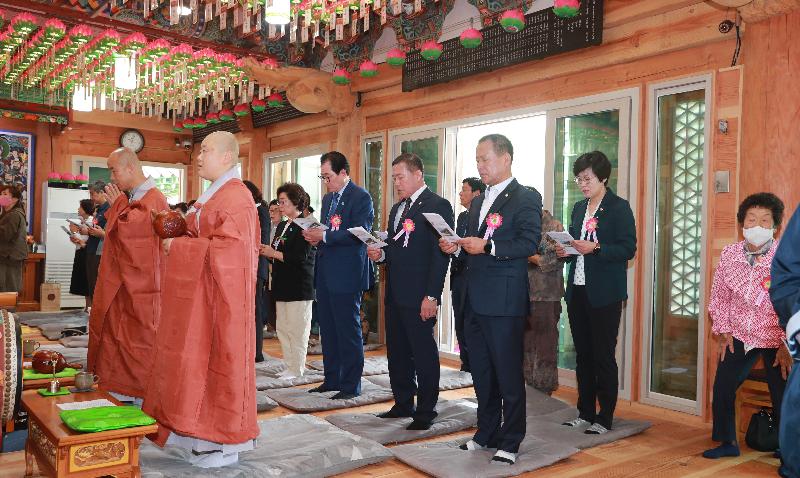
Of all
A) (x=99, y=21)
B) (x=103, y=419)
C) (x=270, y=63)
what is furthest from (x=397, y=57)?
(x=103, y=419)

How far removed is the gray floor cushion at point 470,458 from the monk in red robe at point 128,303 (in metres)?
1.58

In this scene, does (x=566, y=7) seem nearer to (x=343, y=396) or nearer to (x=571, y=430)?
(x=571, y=430)

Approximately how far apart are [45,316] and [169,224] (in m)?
6.47

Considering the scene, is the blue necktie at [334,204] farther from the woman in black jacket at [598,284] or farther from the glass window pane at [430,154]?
the glass window pane at [430,154]

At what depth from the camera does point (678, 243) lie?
15.1ft

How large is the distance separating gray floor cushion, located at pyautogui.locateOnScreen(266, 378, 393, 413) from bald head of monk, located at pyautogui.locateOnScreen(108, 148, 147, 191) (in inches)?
66.2

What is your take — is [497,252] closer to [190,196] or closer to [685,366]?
[685,366]

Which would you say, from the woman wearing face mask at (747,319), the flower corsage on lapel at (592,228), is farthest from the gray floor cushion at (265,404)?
the woman wearing face mask at (747,319)

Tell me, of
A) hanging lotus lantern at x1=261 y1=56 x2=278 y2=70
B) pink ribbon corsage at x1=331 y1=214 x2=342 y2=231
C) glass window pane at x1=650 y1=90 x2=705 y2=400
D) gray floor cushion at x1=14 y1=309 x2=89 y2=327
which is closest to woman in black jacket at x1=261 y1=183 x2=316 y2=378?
pink ribbon corsage at x1=331 y1=214 x2=342 y2=231

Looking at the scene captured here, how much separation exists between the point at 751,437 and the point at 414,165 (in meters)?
2.37

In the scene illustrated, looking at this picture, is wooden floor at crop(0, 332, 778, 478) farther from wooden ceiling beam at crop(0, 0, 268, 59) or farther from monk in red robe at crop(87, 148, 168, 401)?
wooden ceiling beam at crop(0, 0, 268, 59)

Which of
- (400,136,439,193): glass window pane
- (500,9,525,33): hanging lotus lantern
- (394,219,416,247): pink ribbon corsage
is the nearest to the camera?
(394,219,416,247): pink ribbon corsage

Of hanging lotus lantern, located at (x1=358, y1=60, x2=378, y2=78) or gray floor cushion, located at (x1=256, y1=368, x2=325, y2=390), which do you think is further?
hanging lotus lantern, located at (x1=358, y1=60, x2=378, y2=78)

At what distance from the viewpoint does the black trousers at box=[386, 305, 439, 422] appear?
153 inches
